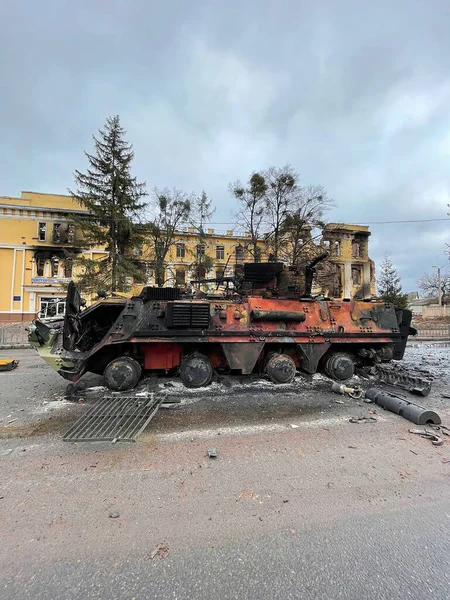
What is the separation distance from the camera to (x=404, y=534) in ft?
8.02

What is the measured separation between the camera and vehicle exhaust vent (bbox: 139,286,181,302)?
668cm

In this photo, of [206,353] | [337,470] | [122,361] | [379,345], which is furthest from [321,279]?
[337,470]

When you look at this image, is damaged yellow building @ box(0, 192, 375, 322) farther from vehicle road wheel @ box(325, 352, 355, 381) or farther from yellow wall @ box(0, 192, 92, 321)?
vehicle road wheel @ box(325, 352, 355, 381)

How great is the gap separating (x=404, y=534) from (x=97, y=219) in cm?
2528

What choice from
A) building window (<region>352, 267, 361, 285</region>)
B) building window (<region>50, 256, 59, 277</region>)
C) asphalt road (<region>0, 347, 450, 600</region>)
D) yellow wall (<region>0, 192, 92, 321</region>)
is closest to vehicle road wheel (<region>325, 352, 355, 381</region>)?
asphalt road (<region>0, 347, 450, 600</region>)

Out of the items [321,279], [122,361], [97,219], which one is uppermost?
[97,219]

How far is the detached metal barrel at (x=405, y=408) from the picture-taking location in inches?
187

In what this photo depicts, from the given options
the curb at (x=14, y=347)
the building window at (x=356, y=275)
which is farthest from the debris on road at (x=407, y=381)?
the building window at (x=356, y=275)

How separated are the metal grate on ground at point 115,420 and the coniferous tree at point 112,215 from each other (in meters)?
17.7

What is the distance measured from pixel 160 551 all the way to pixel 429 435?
12.9 ft

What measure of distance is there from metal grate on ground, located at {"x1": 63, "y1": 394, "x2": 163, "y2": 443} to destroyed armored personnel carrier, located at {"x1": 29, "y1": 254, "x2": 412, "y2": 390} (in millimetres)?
855

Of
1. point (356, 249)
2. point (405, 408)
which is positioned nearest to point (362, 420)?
point (405, 408)

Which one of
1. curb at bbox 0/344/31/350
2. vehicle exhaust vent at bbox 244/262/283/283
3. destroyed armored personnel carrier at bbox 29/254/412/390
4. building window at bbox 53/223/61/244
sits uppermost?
building window at bbox 53/223/61/244

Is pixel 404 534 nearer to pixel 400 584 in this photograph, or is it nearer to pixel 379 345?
pixel 400 584
